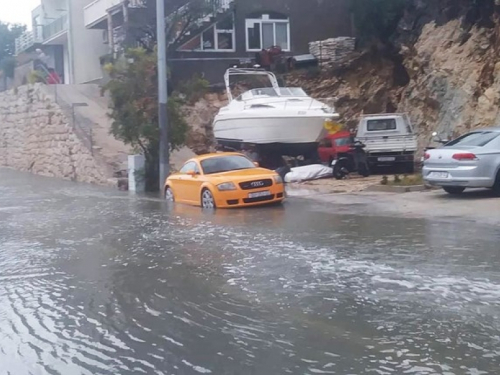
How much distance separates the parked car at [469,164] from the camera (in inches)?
720

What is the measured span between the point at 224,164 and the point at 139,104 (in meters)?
6.21

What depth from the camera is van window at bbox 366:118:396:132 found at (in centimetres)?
2680

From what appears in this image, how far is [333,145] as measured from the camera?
26750 millimetres

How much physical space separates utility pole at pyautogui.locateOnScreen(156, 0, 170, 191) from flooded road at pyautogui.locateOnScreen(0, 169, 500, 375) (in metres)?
8.76

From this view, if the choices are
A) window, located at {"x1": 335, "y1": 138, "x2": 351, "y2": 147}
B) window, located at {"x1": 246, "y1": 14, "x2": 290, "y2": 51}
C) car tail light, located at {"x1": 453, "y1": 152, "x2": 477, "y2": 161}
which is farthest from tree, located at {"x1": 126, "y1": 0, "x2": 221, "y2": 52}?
car tail light, located at {"x1": 453, "y1": 152, "x2": 477, "y2": 161}

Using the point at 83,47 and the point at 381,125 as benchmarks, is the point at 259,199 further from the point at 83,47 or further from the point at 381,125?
the point at 83,47

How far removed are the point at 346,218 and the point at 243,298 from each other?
7.69 m

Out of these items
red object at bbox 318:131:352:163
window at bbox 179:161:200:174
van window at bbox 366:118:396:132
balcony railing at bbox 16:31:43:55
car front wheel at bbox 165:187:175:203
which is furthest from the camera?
balcony railing at bbox 16:31:43:55

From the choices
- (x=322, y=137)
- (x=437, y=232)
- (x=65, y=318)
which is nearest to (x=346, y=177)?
(x=322, y=137)

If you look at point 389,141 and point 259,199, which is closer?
point 259,199

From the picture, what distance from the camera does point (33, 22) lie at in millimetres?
53719

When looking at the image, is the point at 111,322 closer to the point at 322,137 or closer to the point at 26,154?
the point at 322,137

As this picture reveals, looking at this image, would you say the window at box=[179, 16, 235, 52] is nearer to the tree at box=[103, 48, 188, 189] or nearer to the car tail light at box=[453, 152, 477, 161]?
the tree at box=[103, 48, 188, 189]

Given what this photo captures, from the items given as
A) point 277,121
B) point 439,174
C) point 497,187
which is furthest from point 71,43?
point 497,187
